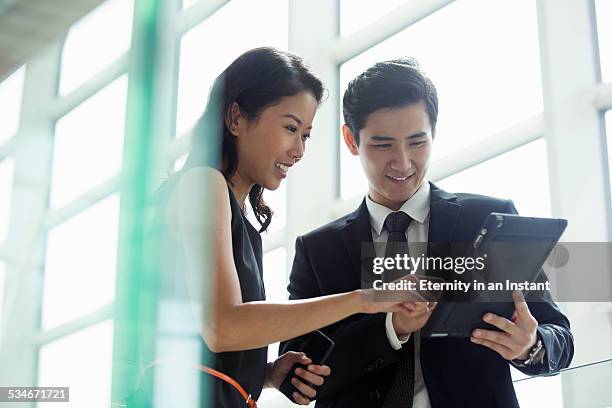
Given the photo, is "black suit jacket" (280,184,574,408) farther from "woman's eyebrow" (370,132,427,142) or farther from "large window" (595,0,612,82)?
"large window" (595,0,612,82)

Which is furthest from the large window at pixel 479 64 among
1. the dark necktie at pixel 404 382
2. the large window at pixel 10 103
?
the large window at pixel 10 103

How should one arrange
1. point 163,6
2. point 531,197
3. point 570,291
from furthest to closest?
point 163,6, point 531,197, point 570,291

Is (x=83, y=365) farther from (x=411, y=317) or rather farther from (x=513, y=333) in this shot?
(x=513, y=333)

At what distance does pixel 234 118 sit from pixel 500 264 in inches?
24.5

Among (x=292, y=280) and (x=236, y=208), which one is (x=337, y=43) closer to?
(x=292, y=280)

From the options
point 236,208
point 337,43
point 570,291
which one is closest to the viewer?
point 236,208

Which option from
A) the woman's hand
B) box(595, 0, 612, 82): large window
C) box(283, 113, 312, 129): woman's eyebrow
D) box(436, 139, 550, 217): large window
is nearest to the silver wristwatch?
the woman's hand

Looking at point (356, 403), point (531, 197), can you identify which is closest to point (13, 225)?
point (356, 403)

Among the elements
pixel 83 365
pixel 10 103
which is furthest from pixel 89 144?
pixel 10 103

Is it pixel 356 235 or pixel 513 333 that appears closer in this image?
pixel 513 333

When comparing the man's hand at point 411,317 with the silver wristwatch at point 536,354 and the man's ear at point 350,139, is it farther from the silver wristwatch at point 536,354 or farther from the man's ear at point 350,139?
the man's ear at point 350,139

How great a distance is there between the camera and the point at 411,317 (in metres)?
1.62

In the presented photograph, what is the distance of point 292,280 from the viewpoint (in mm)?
1997

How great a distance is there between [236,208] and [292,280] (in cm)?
47
